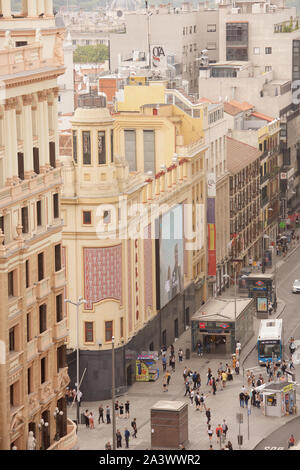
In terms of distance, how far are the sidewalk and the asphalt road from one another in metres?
0.66

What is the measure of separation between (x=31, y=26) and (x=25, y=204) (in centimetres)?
927

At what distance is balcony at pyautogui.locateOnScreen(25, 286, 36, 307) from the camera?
235 feet

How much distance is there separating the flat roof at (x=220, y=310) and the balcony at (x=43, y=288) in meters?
47.1

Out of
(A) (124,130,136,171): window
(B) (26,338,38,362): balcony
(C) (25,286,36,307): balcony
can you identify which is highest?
(A) (124,130,136,171): window

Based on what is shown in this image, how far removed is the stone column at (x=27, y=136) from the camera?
230ft

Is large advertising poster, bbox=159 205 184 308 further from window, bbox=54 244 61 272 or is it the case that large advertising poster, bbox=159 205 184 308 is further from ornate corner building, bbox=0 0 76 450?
ornate corner building, bbox=0 0 76 450

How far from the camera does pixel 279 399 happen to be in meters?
104

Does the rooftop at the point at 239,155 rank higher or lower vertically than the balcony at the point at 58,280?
lower

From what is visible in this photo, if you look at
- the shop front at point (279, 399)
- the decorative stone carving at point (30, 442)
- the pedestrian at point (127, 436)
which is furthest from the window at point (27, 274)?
the shop front at point (279, 399)

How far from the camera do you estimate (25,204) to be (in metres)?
71.1

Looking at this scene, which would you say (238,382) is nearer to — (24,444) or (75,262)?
(75,262)

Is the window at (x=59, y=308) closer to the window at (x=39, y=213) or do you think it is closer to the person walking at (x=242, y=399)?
the window at (x=39, y=213)

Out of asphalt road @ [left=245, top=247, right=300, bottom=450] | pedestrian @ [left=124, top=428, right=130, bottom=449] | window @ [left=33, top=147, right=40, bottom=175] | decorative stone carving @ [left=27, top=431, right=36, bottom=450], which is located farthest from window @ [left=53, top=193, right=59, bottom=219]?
asphalt road @ [left=245, top=247, right=300, bottom=450]
